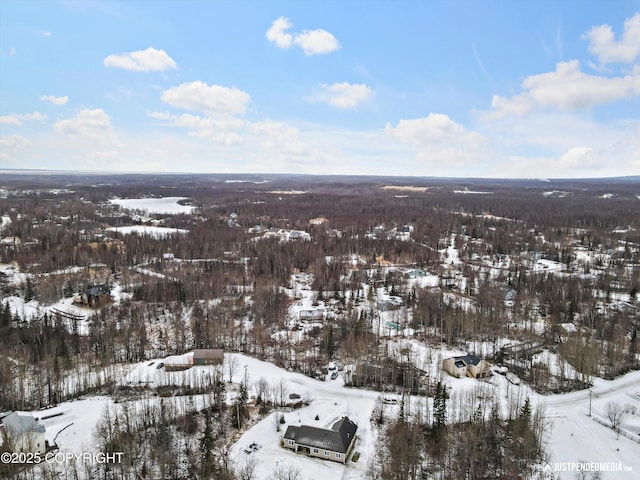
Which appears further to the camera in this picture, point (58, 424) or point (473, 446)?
point (58, 424)

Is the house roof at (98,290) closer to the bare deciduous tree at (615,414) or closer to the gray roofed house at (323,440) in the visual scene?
the gray roofed house at (323,440)

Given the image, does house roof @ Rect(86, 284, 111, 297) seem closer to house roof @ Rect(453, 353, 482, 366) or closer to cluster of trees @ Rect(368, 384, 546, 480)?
cluster of trees @ Rect(368, 384, 546, 480)

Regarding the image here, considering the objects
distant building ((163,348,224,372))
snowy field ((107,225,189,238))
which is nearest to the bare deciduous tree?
distant building ((163,348,224,372))

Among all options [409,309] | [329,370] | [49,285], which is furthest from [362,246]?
[49,285]

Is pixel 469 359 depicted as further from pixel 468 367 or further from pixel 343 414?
pixel 343 414

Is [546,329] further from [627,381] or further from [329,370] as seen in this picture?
[329,370]

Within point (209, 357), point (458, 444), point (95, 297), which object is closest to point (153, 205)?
point (95, 297)
